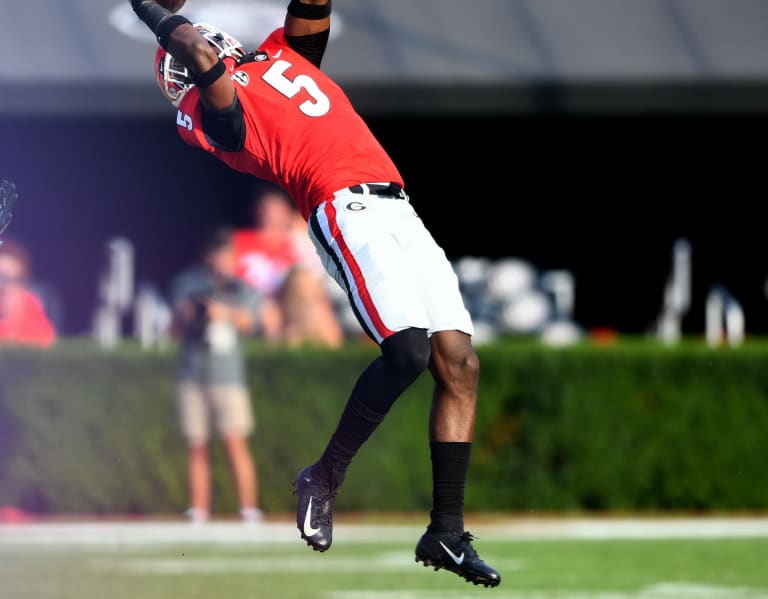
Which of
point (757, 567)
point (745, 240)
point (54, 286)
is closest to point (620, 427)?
point (757, 567)

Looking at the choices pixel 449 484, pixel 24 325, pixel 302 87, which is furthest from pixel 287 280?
pixel 449 484

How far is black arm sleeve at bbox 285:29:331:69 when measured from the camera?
6.45 metres

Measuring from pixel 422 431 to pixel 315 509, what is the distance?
23.0 ft

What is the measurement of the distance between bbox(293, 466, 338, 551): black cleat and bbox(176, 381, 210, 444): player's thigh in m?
6.27

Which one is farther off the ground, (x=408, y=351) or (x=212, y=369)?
(x=212, y=369)

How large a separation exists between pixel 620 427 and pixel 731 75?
656 cm

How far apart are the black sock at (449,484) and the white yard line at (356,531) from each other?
5280 millimetres

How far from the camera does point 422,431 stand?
13.0m

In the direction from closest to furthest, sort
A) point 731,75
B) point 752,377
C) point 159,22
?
point 159,22, point 752,377, point 731,75

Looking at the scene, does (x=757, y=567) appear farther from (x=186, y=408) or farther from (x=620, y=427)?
(x=186, y=408)

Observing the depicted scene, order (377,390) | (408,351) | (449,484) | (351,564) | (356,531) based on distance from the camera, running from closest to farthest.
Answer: (408,351), (377,390), (449,484), (351,564), (356,531)

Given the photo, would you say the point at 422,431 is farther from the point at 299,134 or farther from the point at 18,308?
the point at 299,134

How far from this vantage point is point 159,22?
6.12 m

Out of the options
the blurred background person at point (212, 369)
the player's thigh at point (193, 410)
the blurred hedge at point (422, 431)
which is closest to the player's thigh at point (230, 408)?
the blurred background person at point (212, 369)
